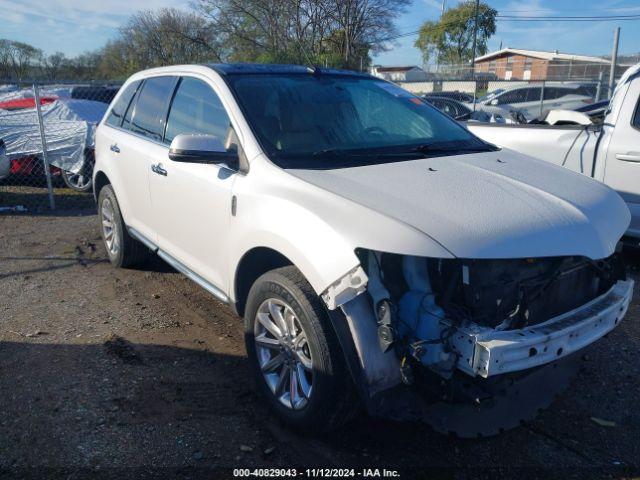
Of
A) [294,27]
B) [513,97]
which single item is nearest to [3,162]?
[513,97]

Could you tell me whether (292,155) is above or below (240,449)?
above

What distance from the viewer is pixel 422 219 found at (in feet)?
7.76

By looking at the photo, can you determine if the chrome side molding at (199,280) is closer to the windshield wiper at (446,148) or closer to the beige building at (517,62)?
the windshield wiper at (446,148)

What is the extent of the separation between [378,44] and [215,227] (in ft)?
122

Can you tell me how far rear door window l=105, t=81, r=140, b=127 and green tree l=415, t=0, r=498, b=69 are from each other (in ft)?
199

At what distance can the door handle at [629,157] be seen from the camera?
489 centimetres

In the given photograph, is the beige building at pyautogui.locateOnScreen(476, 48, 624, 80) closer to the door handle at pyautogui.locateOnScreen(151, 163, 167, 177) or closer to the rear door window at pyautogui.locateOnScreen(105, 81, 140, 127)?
the rear door window at pyautogui.locateOnScreen(105, 81, 140, 127)

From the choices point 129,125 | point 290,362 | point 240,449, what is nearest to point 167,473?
point 240,449

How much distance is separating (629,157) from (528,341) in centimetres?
343

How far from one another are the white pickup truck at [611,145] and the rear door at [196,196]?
353cm

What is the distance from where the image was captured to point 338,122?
3580mm

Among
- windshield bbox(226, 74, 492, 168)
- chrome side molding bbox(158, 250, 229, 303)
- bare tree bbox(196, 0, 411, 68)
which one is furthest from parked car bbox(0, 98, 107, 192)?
bare tree bbox(196, 0, 411, 68)

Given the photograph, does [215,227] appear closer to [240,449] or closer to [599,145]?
[240,449]

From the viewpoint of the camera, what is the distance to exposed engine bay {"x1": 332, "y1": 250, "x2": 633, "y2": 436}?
7.61ft
